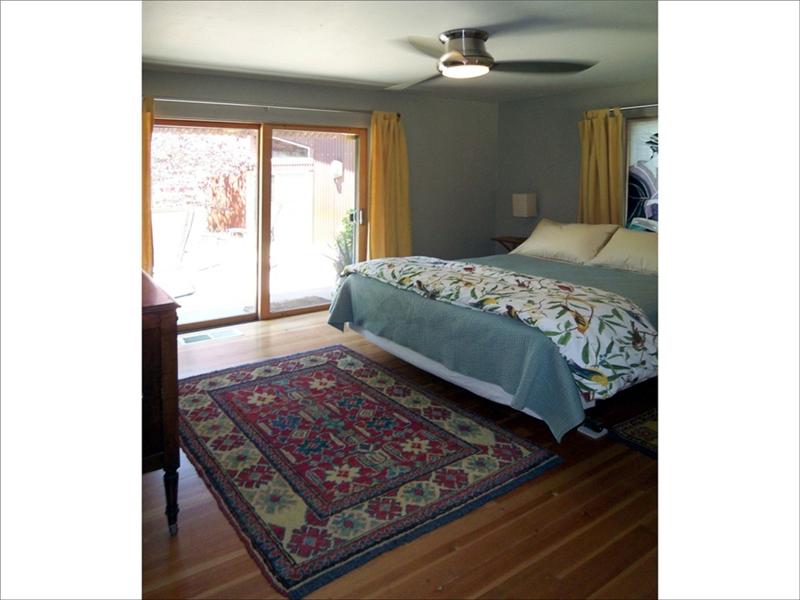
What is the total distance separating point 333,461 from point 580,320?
4.58 ft

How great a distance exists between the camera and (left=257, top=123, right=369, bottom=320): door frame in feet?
16.5

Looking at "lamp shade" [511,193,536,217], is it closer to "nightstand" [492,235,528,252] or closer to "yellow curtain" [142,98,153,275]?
"nightstand" [492,235,528,252]

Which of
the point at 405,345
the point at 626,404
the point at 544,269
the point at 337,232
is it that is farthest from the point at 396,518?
the point at 337,232

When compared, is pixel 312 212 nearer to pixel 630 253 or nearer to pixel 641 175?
pixel 630 253

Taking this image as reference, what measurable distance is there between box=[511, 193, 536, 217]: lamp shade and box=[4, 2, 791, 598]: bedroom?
0.08ft

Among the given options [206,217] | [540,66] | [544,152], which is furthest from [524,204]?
[206,217]

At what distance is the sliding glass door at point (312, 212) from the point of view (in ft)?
17.3

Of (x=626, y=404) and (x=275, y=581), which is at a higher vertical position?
(x=626, y=404)

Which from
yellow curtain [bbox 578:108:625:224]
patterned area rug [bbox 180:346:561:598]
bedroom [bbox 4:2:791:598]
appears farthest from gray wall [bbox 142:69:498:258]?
patterned area rug [bbox 180:346:561:598]

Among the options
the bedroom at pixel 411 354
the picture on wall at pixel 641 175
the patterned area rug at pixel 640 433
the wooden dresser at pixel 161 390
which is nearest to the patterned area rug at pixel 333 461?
the bedroom at pixel 411 354

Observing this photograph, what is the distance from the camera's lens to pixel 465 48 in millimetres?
3287

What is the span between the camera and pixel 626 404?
3350 millimetres
